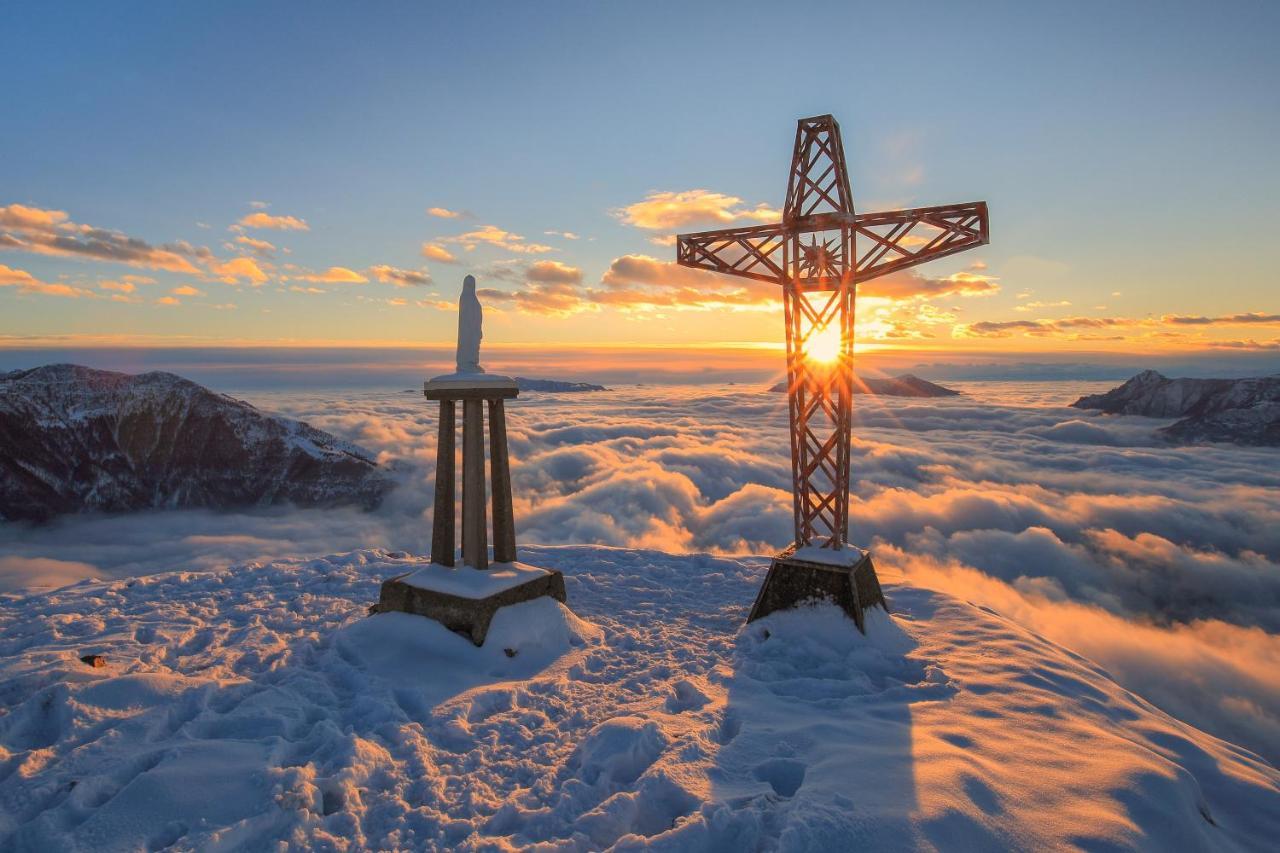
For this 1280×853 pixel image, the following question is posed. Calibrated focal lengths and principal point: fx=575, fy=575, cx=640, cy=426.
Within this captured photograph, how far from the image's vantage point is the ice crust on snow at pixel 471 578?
376 inches

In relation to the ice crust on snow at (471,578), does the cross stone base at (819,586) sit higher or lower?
lower

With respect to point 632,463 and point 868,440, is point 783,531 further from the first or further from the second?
point 868,440

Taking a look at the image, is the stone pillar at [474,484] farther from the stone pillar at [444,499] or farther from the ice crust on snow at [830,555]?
the ice crust on snow at [830,555]

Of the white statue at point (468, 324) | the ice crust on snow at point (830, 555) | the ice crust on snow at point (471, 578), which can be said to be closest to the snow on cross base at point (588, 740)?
the ice crust on snow at point (471, 578)

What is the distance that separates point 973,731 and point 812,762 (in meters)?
2.45

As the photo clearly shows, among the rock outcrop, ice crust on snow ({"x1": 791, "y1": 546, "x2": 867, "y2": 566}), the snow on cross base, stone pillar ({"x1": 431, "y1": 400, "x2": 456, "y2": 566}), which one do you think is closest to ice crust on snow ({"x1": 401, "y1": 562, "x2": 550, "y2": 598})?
stone pillar ({"x1": 431, "y1": 400, "x2": 456, "y2": 566})

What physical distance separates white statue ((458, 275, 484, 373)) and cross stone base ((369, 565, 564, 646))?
12.5 ft

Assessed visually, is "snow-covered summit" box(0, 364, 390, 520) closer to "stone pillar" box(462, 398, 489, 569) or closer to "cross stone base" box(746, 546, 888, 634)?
"stone pillar" box(462, 398, 489, 569)

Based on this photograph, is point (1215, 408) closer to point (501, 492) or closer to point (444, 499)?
point (501, 492)

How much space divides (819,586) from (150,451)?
108174mm

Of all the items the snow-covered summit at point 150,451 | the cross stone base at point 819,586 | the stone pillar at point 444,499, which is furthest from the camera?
the snow-covered summit at point 150,451

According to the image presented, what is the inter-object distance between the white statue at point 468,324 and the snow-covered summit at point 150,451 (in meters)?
94.4

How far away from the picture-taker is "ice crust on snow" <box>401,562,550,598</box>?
9.55m

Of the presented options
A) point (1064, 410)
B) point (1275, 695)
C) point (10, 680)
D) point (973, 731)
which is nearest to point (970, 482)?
point (1275, 695)
